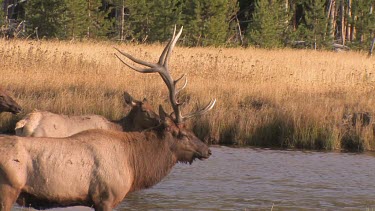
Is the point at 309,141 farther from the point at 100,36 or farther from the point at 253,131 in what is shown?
the point at 100,36

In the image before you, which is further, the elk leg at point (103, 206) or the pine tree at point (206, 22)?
the pine tree at point (206, 22)

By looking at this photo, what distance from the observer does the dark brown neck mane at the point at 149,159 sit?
29.2 feet

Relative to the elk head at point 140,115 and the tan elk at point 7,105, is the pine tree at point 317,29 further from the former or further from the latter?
the elk head at point 140,115

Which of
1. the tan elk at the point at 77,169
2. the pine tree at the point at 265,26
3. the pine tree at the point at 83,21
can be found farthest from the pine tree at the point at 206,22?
the tan elk at the point at 77,169

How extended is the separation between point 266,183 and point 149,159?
174 inches

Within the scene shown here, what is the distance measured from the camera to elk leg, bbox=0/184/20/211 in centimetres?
786

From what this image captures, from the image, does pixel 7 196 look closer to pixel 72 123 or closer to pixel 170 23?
pixel 72 123

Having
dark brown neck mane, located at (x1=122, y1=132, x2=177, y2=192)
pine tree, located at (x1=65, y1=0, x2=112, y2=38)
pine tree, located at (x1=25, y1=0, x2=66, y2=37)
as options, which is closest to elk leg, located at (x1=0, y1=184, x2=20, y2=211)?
A: dark brown neck mane, located at (x1=122, y1=132, x2=177, y2=192)

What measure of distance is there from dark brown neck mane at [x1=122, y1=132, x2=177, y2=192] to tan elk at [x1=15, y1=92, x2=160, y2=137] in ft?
5.56

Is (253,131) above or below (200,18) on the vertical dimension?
below

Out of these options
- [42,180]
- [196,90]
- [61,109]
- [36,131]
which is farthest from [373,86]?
[42,180]

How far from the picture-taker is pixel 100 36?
37719 millimetres

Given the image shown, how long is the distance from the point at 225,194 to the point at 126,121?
5.54ft

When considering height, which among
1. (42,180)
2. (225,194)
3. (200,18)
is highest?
(200,18)
